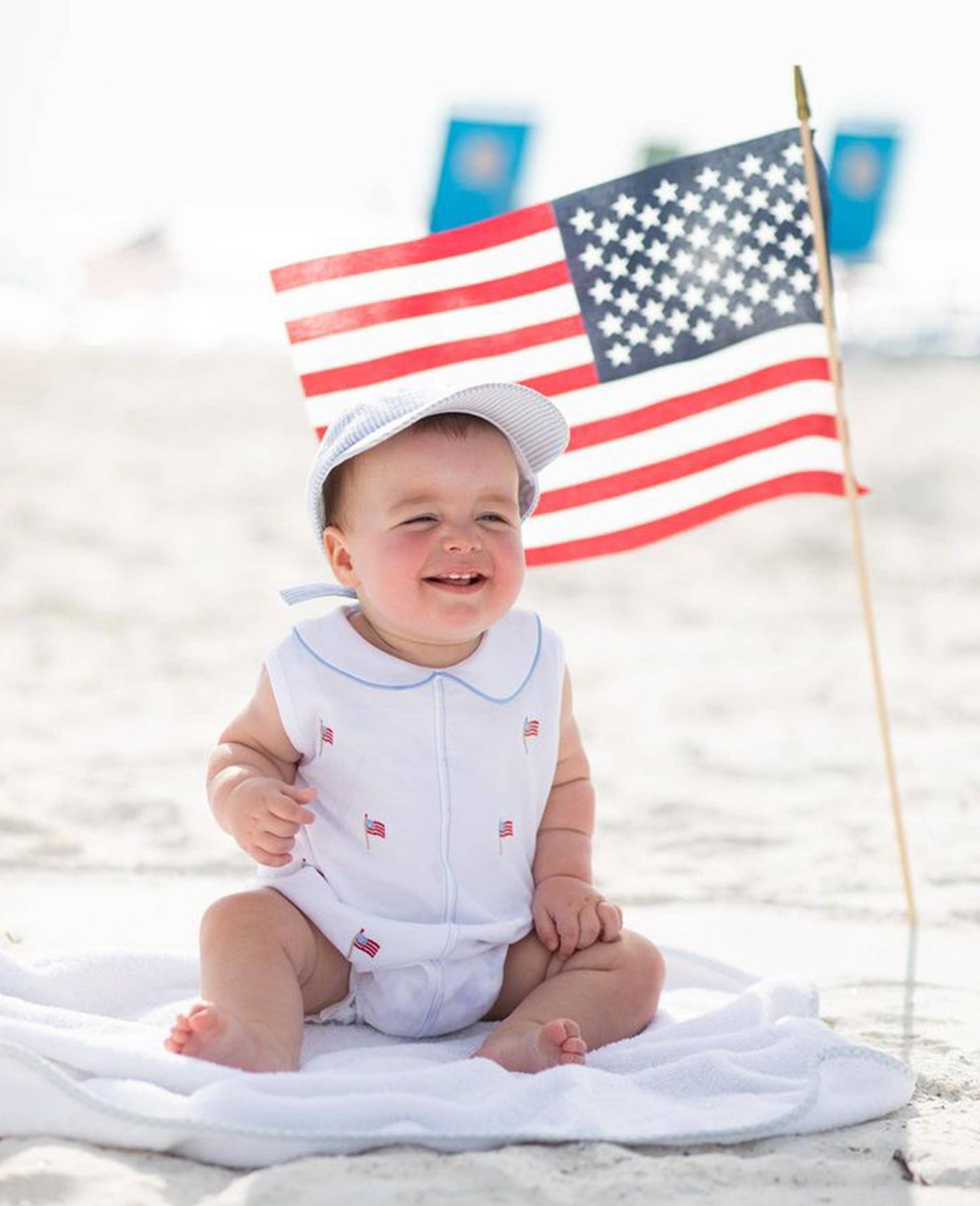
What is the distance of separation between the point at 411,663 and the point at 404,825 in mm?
290

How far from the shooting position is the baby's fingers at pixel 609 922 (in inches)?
118

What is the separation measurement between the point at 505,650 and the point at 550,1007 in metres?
0.65

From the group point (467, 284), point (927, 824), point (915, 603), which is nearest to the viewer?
point (467, 284)

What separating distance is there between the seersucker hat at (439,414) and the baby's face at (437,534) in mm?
44

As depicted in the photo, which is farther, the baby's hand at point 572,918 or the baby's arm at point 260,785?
the baby's hand at point 572,918

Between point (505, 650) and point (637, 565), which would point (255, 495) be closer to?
point (637, 565)

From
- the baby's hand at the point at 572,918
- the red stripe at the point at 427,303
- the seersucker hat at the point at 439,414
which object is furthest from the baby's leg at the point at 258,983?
the red stripe at the point at 427,303

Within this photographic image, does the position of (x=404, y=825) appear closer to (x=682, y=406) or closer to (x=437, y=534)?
(x=437, y=534)

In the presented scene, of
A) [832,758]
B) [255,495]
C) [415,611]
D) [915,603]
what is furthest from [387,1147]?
[255,495]

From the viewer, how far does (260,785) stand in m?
2.83

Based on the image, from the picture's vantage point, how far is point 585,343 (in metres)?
3.98

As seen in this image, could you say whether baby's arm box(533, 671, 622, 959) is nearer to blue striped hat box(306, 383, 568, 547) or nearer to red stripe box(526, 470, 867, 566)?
blue striped hat box(306, 383, 568, 547)

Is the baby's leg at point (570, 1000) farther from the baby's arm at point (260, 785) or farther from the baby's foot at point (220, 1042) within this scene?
the baby's arm at point (260, 785)

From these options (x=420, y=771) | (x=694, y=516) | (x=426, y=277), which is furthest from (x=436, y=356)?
(x=420, y=771)
